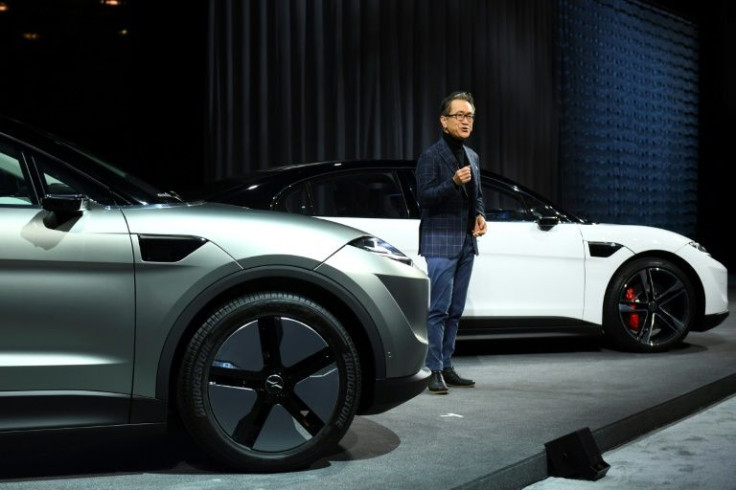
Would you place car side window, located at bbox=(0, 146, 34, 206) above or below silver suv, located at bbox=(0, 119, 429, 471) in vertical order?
above

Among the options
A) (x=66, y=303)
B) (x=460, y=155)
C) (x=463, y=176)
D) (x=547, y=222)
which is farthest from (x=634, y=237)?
(x=66, y=303)

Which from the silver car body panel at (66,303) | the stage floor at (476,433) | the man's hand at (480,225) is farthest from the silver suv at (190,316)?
the man's hand at (480,225)

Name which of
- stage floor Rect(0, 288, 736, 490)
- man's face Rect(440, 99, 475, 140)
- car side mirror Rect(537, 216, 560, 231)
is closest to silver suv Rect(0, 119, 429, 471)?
stage floor Rect(0, 288, 736, 490)

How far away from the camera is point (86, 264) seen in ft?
13.1

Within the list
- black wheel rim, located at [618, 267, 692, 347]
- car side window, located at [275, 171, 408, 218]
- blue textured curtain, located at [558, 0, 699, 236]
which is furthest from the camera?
blue textured curtain, located at [558, 0, 699, 236]

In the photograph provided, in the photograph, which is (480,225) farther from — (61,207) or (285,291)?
(61,207)

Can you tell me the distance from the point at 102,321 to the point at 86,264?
22 centimetres

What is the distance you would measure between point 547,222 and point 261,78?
4.53 metres

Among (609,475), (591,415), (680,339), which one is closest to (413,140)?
(680,339)

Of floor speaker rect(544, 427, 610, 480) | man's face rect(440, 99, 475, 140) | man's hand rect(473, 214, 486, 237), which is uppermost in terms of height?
man's face rect(440, 99, 475, 140)

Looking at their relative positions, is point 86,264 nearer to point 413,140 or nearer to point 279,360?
point 279,360

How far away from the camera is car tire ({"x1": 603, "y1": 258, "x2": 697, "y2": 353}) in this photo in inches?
312

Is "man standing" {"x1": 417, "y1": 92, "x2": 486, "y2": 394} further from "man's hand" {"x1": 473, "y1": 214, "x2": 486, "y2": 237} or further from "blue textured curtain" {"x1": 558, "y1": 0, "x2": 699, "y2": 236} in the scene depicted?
"blue textured curtain" {"x1": 558, "y1": 0, "x2": 699, "y2": 236}

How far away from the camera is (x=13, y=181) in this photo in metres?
4.15
